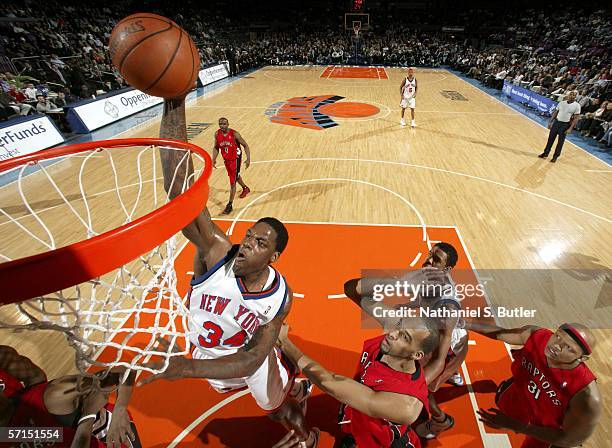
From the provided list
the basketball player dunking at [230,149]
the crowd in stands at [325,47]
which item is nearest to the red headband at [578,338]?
the basketball player dunking at [230,149]

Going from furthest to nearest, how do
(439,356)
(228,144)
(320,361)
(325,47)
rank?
(325,47)
(228,144)
(320,361)
(439,356)

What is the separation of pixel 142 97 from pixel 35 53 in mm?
5509

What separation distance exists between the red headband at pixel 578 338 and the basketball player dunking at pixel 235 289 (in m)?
1.63

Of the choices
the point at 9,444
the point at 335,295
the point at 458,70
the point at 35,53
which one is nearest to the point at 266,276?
the point at 9,444

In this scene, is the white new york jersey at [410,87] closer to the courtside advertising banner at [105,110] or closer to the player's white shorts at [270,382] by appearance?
the courtside advertising banner at [105,110]

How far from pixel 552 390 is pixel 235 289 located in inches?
78.7

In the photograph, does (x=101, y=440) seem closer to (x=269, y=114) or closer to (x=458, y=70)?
(x=269, y=114)

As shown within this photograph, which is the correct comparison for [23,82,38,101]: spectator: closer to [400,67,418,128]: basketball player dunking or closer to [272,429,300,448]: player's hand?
[400,67,418,128]: basketball player dunking

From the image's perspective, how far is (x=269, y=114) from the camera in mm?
12750

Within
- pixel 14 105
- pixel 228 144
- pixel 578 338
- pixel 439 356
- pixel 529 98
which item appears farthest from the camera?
pixel 529 98

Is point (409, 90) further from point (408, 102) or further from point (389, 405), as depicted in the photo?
point (389, 405)

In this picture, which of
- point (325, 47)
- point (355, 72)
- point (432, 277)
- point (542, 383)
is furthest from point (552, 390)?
point (325, 47)

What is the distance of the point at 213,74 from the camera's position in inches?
752

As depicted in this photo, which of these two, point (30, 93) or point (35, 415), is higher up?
point (35, 415)
